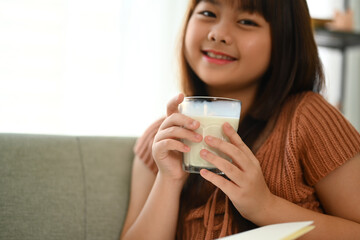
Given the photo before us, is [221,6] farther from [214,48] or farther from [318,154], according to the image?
[318,154]

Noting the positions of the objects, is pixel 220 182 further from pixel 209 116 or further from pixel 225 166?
pixel 209 116

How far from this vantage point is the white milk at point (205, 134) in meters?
0.84

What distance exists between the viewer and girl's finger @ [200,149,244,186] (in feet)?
2.68

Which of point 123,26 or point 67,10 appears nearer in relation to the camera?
point 67,10

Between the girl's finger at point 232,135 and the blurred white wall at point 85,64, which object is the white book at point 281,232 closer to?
the girl's finger at point 232,135

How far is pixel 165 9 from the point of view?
113 inches

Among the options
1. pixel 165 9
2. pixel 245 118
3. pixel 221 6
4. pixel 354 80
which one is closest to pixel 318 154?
pixel 245 118

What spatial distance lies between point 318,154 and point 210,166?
330 mm

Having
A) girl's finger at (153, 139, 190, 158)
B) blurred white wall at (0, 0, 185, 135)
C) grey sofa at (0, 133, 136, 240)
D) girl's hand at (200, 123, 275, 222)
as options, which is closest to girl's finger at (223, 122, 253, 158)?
girl's hand at (200, 123, 275, 222)

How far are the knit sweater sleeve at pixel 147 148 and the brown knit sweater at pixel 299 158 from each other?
26 cm

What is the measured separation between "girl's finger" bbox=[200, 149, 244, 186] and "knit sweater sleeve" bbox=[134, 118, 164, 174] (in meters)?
0.46

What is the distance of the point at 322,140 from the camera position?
38.7 inches

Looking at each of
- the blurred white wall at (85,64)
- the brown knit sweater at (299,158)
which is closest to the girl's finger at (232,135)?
the brown knit sweater at (299,158)

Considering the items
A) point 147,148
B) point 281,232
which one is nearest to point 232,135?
point 281,232
